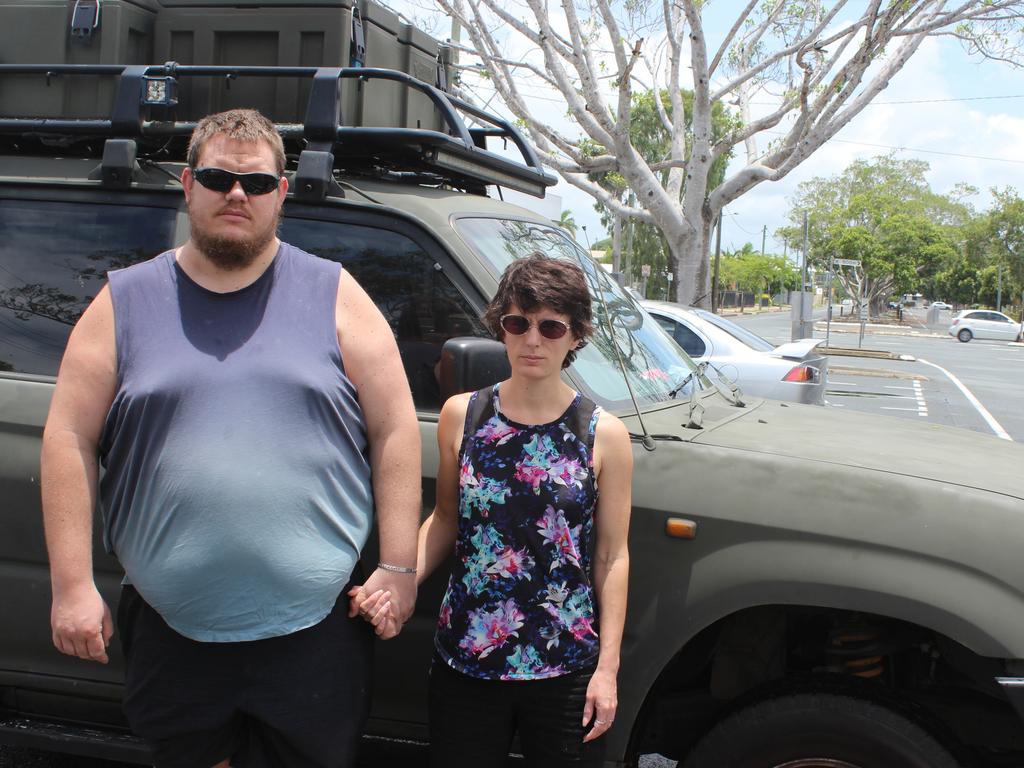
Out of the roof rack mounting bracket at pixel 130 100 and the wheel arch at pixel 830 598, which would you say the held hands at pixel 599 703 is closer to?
the wheel arch at pixel 830 598

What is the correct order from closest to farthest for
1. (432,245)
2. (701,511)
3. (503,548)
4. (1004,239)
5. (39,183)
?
(503,548) < (701,511) < (432,245) < (39,183) < (1004,239)

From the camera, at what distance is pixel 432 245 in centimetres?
282

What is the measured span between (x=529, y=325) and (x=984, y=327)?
44471 mm

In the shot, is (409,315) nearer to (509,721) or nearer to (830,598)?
(509,721)

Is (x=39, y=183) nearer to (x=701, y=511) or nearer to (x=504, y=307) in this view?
(x=504, y=307)

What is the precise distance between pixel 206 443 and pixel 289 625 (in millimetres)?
443

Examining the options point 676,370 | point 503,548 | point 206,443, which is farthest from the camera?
point 676,370

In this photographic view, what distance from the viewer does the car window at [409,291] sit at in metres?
A: 2.83

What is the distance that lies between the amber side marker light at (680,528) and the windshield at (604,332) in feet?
1.32

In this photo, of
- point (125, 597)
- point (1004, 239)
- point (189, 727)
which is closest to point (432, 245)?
point (125, 597)

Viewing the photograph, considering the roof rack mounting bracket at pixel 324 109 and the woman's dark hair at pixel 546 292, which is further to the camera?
the roof rack mounting bracket at pixel 324 109

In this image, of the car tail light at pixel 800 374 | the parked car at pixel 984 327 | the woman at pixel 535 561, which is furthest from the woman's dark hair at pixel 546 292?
the parked car at pixel 984 327

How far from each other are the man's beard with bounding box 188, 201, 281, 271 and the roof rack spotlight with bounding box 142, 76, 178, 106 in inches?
37.9

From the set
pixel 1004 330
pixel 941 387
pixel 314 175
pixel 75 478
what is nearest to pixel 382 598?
pixel 75 478
